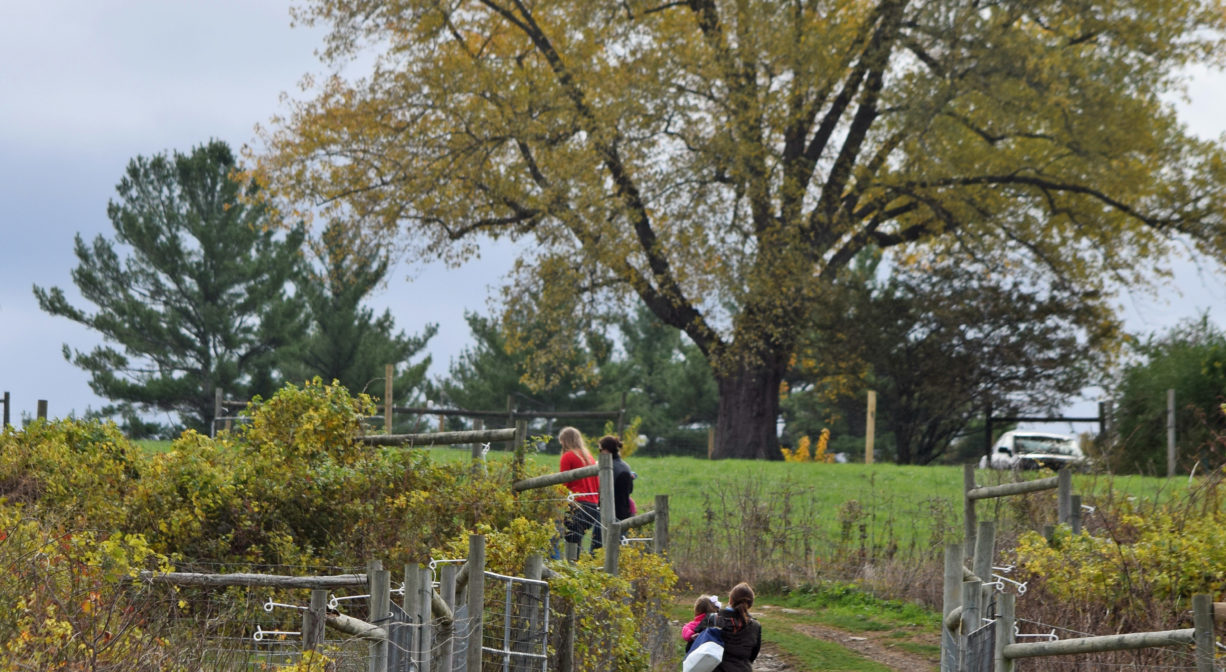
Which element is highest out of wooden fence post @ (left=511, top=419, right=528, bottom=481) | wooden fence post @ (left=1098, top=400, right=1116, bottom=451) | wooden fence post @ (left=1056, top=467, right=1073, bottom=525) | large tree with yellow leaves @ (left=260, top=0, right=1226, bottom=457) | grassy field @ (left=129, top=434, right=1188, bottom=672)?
large tree with yellow leaves @ (left=260, top=0, right=1226, bottom=457)

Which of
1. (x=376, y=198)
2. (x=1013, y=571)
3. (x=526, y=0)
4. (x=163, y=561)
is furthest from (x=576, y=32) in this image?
(x=163, y=561)

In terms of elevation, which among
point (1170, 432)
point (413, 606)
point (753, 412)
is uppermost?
point (753, 412)

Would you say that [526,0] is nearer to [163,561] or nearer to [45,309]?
[45,309]

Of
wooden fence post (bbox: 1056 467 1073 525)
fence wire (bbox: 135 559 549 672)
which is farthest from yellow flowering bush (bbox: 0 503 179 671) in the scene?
wooden fence post (bbox: 1056 467 1073 525)

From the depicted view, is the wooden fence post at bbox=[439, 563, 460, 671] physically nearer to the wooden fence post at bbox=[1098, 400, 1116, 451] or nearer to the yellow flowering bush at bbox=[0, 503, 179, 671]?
the yellow flowering bush at bbox=[0, 503, 179, 671]

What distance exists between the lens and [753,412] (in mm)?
28812

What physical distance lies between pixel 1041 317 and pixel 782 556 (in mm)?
16705

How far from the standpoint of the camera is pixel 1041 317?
2934cm

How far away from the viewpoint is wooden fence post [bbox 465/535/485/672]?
630 centimetres

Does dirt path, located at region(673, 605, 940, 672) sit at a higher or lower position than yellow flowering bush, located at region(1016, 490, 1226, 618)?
lower

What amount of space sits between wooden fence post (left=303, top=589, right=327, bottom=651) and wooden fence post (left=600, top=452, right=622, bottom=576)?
3094 mm

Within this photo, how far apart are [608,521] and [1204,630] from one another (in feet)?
14.3

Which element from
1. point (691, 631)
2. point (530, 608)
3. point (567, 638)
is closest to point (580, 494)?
point (691, 631)

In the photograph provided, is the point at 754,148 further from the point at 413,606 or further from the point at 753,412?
the point at 413,606
